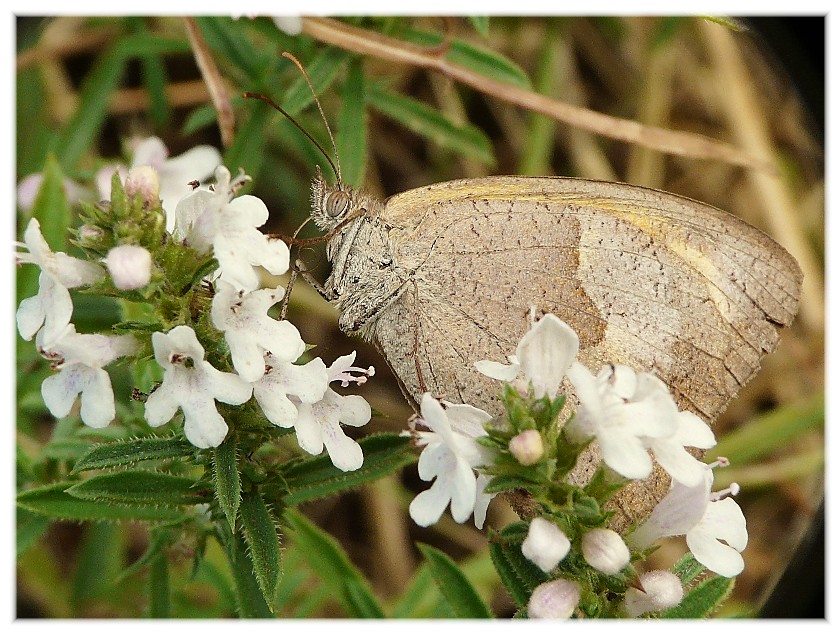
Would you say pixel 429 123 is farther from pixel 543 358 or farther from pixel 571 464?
pixel 571 464

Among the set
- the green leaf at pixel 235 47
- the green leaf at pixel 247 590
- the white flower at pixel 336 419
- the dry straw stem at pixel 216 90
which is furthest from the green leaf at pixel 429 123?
the green leaf at pixel 247 590

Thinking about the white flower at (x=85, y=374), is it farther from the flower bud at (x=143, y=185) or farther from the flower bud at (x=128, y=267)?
the flower bud at (x=143, y=185)

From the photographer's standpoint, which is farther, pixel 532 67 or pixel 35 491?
pixel 532 67

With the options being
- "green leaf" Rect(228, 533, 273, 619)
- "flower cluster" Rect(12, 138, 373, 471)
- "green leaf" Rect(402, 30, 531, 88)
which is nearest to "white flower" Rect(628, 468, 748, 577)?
"flower cluster" Rect(12, 138, 373, 471)

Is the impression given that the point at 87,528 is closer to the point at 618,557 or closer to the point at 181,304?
the point at 181,304

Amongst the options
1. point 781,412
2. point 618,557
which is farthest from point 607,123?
point 618,557

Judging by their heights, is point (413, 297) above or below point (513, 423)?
above

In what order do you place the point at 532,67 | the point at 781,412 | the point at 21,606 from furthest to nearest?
the point at 532,67 → the point at 781,412 → the point at 21,606
